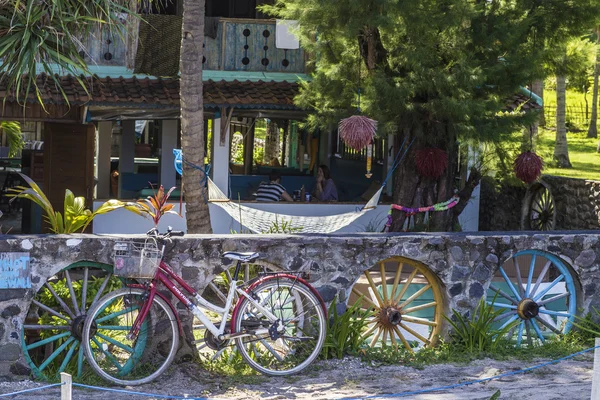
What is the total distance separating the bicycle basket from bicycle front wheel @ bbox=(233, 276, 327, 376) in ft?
2.44

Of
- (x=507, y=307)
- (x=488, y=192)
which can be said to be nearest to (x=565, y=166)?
(x=488, y=192)

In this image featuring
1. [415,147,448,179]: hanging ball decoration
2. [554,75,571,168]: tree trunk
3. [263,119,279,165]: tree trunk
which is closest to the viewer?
[415,147,448,179]: hanging ball decoration

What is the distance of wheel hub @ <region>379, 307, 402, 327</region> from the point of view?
7773 millimetres

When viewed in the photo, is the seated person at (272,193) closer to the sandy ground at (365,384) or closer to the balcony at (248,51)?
the balcony at (248,51)

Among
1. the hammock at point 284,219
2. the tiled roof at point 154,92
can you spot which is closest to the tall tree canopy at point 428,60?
the tiled roof at point 154,92

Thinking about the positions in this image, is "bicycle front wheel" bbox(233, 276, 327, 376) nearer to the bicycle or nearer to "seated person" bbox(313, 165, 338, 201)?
the bicycle

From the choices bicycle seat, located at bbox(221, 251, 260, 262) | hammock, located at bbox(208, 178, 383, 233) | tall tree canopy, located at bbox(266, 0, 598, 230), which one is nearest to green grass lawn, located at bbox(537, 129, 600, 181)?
tall tree canopy, located at bbox(266, 0, 598, 230)

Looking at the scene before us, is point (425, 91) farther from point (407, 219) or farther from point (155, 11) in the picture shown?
point (155, 11)

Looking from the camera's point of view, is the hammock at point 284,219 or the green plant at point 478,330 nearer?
the green plant at point 478,330

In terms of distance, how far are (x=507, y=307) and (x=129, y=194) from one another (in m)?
10.5

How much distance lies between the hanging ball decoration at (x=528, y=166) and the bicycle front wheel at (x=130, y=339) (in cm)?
780

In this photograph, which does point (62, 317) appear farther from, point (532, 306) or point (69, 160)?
point (69, 160)

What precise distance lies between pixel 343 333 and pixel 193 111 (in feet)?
15.9

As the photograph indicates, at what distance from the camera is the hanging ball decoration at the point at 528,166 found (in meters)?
13.3
